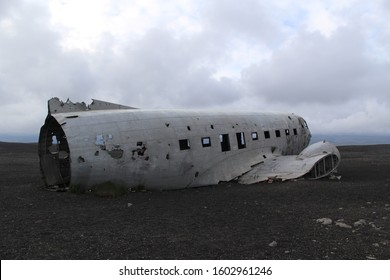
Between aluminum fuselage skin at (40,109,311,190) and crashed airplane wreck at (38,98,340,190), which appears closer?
aluminum fuselage skin at (40,109,311,190)

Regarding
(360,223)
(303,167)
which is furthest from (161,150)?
(360,223)

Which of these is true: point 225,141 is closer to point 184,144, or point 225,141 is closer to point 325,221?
point 184,144

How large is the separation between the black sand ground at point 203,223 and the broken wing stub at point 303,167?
1.79 metres

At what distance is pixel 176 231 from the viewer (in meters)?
12.3

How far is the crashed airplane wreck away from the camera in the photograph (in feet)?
58.9

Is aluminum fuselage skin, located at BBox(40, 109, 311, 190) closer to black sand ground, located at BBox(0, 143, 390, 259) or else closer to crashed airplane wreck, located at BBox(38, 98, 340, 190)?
crashed airplane wreck, located at BBox(38, 98, 340, 190)

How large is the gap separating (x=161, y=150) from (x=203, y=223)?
671 cm

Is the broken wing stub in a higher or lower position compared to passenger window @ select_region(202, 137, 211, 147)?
lower

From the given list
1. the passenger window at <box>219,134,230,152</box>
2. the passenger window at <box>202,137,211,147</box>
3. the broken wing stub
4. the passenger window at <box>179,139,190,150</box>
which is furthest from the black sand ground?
the passenger window at <box>219,134,230,152</box>

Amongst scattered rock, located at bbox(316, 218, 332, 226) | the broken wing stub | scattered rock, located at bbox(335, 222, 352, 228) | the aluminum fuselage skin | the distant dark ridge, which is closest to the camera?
scattered rock, located at bbox(335, 222, 352, 228)

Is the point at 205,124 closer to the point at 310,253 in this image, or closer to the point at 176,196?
the point at 176,196

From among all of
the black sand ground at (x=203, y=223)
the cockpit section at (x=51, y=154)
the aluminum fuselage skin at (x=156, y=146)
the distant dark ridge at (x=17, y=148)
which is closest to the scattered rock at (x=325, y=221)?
the black sand ground at (x=203, y=223)

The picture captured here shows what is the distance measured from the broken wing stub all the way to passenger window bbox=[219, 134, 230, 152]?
213 cm

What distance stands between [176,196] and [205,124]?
204 inches
